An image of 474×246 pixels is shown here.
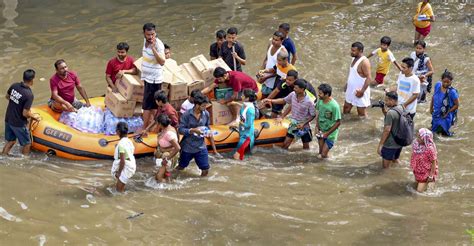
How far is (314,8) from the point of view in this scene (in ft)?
59.9

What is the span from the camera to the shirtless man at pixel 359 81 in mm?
11281

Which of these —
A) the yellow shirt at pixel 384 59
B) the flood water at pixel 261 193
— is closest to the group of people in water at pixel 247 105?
the flood water at pixel 261 193

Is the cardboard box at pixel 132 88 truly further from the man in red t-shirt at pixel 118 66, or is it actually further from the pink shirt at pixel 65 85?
the pink shirt at pixel 65 85

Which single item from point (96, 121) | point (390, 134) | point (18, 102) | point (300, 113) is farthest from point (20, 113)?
point (390, 134)

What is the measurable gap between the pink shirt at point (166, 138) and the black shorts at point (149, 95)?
39.6 inches

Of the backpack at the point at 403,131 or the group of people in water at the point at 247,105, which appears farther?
the backpack at the point at 403,131

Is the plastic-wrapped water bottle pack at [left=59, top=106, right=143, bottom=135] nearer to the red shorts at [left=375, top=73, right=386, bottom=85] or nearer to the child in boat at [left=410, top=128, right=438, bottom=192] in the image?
the child in boat at [left=410, top=128, right=438, bottom=192]

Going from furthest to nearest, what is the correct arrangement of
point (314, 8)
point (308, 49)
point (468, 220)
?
point (314, 8)
point (308, 49)
point (468, 220)

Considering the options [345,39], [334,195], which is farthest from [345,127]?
[345,39]

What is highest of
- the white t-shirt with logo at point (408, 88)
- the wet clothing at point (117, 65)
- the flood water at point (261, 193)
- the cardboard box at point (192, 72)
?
the wet clothing at point (117, 65)

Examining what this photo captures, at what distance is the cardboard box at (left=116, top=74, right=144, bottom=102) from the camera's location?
33.8 ft

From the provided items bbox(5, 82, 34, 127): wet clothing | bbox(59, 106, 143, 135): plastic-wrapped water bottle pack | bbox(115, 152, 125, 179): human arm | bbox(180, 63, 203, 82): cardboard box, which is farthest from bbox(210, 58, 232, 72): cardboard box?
bbox(5, 82, 34, 127): wet clothing

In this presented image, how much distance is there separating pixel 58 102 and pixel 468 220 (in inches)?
249

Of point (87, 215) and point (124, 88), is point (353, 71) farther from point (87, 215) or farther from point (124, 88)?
point (87, 215)
